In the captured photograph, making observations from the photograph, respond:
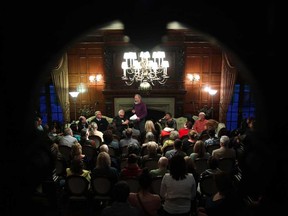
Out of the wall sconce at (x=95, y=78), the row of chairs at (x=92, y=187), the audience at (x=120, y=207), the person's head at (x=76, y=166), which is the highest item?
the wall sconce at (x=95, y=78)

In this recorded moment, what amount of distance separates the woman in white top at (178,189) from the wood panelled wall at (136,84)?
23.1 feet

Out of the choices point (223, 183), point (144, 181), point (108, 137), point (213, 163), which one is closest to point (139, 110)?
point (108, 137)

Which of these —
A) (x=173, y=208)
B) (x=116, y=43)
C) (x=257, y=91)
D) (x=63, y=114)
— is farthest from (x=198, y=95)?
(x=257, y=91)

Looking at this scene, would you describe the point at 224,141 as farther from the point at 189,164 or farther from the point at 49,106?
the point at 49,106

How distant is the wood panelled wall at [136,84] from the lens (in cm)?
1038

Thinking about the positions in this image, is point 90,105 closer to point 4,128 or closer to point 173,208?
point 173,208

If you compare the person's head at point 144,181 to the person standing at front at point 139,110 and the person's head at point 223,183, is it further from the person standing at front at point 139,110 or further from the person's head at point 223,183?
the person standing at front at point 139,110

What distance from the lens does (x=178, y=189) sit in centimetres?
334

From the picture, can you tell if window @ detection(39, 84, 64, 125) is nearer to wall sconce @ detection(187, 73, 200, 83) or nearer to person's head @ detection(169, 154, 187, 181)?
wall sconce @ detection(187, 73, 200, 83)

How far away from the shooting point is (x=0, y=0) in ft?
4.11

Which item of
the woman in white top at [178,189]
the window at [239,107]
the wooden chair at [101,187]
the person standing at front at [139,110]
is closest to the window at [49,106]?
the person standing at front at [139,110]

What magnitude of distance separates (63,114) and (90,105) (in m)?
0.97

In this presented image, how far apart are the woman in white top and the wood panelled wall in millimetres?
7042

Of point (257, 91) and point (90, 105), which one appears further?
point (90, 105)
